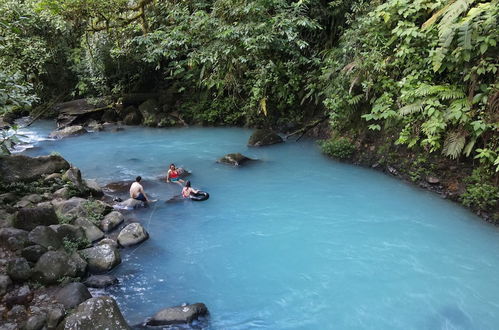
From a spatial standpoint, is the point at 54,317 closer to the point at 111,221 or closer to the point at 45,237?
the point at 45,237

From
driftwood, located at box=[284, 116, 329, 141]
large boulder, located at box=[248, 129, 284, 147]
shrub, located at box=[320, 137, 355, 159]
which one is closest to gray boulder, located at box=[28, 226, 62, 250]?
shrub, located at box=[320, 137, 355, 159]

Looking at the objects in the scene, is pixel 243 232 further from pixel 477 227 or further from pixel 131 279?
pixel 477 227

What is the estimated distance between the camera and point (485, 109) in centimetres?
801

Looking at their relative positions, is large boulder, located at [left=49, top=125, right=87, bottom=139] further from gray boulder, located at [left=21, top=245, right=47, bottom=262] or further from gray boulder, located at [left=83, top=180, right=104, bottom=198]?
gray boulder, located at [left=21, top=245, right=47, bottom=262]

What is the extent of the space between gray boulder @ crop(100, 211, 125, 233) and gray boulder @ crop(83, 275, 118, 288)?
1.90 m

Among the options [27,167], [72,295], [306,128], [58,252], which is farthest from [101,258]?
[306,128]

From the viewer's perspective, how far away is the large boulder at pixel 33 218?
22.4ft

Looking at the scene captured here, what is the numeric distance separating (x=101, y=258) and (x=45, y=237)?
985mm

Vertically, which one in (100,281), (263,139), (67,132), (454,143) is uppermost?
(454,143)

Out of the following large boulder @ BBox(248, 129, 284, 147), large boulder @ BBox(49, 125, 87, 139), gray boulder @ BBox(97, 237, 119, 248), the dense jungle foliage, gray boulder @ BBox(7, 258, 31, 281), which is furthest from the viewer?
large boulder @ BBox(49, 125, 87, 139)

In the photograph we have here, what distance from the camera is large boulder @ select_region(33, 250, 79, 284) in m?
5.86

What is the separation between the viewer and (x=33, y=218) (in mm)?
6918

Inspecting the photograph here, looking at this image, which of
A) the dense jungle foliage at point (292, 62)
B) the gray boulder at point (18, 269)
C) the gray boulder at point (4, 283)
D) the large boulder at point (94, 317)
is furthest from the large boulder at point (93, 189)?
the large boulder at point (94, 317)

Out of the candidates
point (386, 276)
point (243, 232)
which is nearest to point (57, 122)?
point (243, 232)
